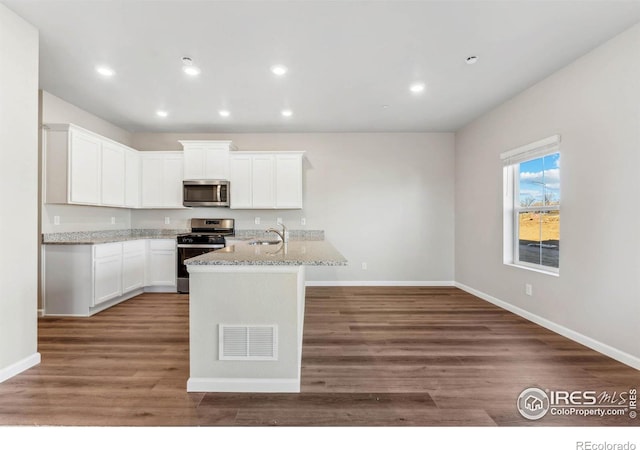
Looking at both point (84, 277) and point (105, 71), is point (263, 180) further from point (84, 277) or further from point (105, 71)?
point (84, 277)

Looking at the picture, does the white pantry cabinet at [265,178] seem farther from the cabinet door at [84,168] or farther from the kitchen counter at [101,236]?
the cabinet door at [84,168]

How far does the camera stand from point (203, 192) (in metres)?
4.91

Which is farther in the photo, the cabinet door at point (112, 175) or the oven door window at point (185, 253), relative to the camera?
the oven door window at point (185, 253)

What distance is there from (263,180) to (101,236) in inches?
98.0

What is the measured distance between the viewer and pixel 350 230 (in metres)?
5.42

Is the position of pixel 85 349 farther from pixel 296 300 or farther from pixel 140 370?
pixel 296 300

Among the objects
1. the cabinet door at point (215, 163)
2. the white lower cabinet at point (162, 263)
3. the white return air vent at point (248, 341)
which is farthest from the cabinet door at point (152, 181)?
the white return air vent at point (248, 341)

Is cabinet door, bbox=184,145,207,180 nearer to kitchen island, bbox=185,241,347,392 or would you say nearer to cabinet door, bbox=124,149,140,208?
cabinet door, bbox=124,149,140,208

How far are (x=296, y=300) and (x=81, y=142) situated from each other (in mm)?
3576

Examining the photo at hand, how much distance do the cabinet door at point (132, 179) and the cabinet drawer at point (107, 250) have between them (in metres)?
0.84

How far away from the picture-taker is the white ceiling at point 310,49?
7.54 feet

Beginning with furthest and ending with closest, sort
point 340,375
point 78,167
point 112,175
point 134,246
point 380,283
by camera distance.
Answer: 1. point 380,283
2. point 134,246
3. point 112,175
4. point 78,167
5. point 340,375
